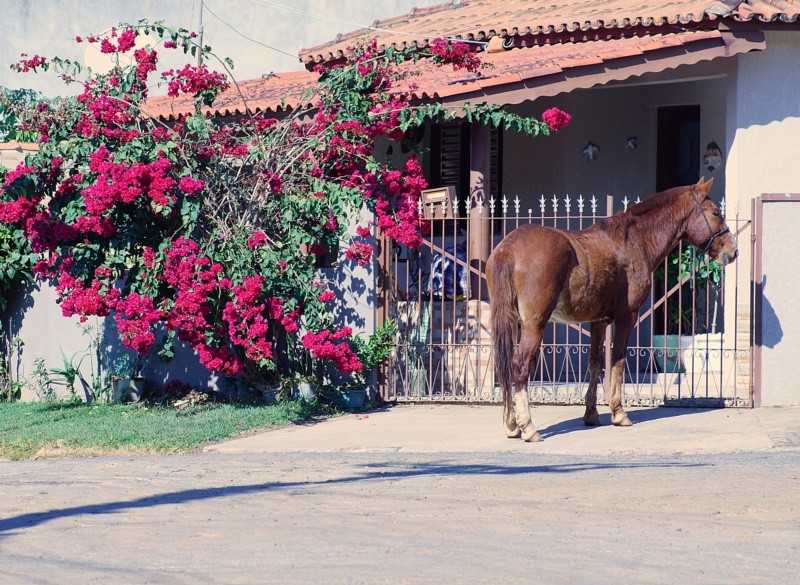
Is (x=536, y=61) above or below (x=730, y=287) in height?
above

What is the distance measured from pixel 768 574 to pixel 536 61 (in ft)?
29.9

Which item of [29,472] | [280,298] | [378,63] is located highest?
[378,63]

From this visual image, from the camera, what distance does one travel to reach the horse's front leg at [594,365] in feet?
37.2

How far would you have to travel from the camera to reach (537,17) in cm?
1636

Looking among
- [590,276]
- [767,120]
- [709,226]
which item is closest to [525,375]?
[590,276]

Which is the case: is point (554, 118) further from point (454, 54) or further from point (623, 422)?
point (623, 422)

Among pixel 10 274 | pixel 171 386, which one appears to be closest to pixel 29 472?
pixel 171 386

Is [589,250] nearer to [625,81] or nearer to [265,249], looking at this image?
[265,249]

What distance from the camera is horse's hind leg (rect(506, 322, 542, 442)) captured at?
10492 millimetres

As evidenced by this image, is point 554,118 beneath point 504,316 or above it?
above

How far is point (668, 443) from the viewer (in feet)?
34.2

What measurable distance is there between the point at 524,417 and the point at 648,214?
2355 millimetres

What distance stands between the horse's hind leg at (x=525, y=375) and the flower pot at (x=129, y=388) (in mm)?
5090

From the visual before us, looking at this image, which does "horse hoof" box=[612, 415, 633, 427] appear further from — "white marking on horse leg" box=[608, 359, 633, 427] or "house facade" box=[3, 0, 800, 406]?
"house facade" box=[3, 0, 800, 406]
